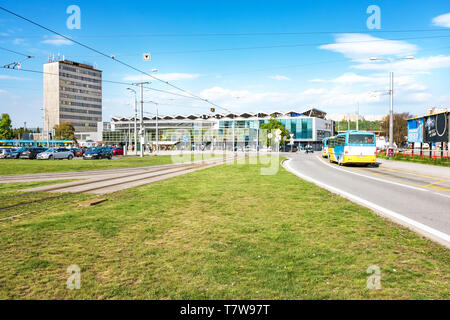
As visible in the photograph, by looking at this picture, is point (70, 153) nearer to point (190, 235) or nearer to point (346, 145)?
point (346, 145)

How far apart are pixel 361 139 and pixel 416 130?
14.9 meters

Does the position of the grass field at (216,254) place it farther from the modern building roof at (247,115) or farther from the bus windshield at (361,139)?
the modern building roof at (247,115)

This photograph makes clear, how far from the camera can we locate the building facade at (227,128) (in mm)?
110188

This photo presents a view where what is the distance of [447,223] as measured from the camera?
22.8ft

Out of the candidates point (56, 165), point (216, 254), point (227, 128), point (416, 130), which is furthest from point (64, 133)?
point (216, 254)

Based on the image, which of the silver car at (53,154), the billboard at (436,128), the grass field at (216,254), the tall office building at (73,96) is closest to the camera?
the grass field at (216,254)

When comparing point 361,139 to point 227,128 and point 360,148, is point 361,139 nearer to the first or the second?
point 360,148

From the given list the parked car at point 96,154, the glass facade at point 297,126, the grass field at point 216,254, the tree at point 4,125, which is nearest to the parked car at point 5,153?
the parked car at point 96,154

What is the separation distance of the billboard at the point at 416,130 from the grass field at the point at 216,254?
107 ft

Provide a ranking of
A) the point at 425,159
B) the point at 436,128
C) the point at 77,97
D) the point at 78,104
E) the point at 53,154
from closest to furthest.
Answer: the point at 425,159, the point at 436,128, the point at 53,154, the point at 77,97, the point at 78,104

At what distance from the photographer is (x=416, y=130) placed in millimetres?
36281

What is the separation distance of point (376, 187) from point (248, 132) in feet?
317

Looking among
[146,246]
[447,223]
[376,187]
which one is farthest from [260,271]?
[376,187]

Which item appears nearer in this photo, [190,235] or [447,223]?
[190,235]
